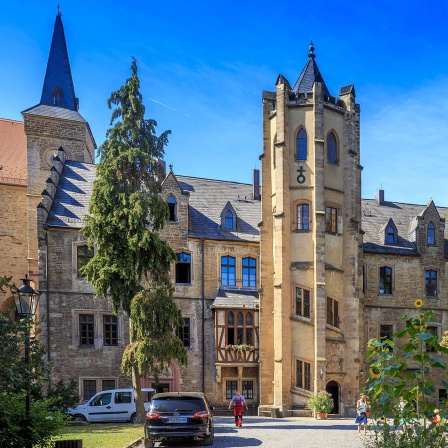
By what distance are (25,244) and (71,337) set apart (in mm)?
9930

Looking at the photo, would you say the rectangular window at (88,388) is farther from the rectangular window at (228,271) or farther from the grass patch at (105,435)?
the rectangular window at (228,271)

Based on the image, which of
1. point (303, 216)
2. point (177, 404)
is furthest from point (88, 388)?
point (177, 404)

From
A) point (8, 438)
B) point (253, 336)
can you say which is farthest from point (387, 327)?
point (8, 438)

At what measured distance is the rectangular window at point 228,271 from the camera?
111ft

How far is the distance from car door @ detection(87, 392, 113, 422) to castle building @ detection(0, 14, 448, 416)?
4.93 m

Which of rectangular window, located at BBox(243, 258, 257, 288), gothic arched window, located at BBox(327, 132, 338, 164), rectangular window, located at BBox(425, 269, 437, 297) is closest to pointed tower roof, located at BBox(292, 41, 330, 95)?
gothic arched window, located at BBox(327, 132, 338, 164)

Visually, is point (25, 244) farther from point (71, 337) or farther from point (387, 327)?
point (387, 327)

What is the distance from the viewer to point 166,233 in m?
33.2

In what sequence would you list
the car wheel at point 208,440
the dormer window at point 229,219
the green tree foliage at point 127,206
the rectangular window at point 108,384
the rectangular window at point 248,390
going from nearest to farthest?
the car wheel at point 208,440
the green tree foliage at point 127,206
the rectangular window at point 108,384
the rectangular window at point 248,390
the dormer window at point 229,219

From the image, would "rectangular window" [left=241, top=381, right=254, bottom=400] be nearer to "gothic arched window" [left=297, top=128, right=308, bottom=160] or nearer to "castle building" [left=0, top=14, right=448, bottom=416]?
"castle building" [left=0, top=14, right=448, bottom=416]

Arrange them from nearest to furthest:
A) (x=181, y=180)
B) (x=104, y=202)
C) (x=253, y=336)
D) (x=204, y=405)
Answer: (x=204, y=405), (x=104, y=202), (x=253, y=336), (x=181, y=180)

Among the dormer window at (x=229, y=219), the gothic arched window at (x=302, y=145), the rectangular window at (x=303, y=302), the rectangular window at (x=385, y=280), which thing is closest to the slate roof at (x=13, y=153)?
the dormer window at (x=229, y=219)

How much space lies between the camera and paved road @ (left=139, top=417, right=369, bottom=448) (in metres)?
17.1

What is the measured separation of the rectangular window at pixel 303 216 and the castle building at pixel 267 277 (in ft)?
0.18
